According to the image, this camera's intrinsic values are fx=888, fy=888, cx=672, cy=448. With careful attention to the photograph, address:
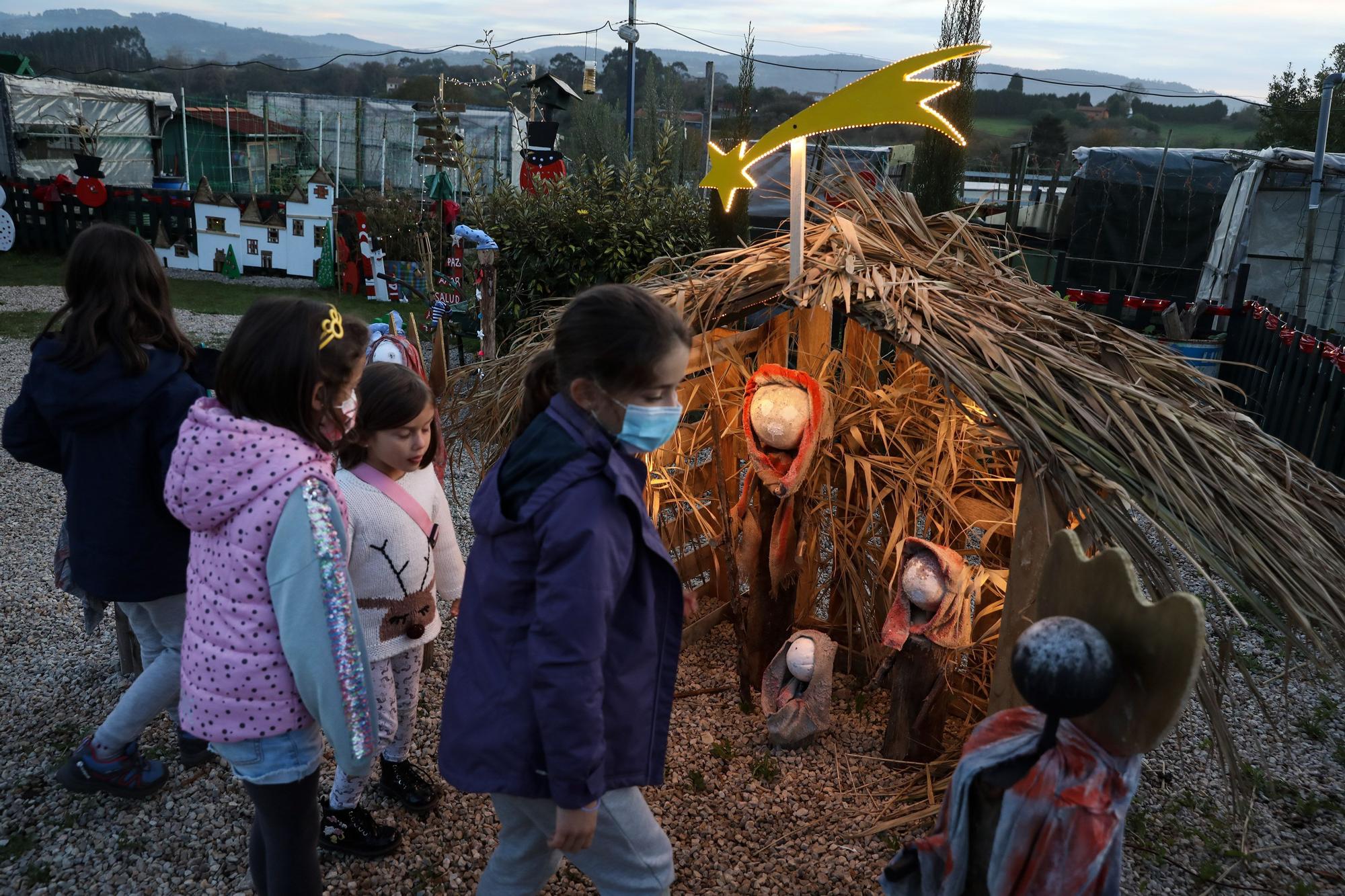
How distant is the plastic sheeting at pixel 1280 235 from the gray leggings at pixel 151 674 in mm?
9687

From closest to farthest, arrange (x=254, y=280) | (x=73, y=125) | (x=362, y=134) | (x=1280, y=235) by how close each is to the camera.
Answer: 1. (x=1280, y=235)
2. (x=254, y=280)
3. (x=73, y=125)
4. (x=362, y=134)

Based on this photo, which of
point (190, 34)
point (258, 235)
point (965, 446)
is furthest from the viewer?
point (190, 34)

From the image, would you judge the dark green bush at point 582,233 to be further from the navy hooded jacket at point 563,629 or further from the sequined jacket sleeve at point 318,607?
the navy hooded jacket at point 563,629

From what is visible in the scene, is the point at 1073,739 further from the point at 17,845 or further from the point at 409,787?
the point at 17,845

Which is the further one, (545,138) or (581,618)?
(545,138)

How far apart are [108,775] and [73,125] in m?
18.0

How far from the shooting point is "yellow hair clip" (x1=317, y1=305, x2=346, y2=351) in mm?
1747

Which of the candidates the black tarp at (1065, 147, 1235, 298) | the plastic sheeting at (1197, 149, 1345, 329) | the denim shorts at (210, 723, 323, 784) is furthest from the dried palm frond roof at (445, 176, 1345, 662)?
the black tarp at (1065, 147, 1235, 298)

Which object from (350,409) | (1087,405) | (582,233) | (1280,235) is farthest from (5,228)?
(1280,235)

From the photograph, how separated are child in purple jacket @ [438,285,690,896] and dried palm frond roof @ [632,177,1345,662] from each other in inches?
39.8

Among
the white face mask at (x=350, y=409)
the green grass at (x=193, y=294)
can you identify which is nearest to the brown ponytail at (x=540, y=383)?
the white face mask at (x=350, y=409)

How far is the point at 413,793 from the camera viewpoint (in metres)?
2.63

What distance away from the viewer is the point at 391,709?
240cm

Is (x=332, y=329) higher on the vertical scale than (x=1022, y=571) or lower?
higher
